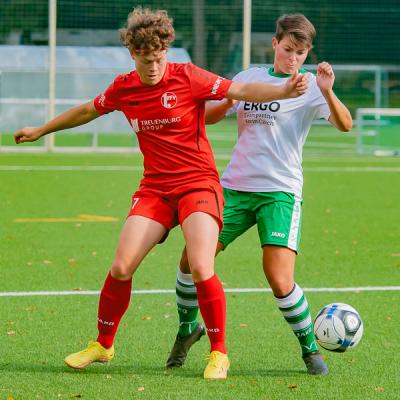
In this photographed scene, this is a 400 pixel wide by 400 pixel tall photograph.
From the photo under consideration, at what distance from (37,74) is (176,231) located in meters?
15.0

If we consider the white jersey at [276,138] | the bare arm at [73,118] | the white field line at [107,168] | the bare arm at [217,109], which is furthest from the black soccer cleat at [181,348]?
the white field line at [107,168]

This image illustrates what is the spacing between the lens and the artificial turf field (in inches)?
228

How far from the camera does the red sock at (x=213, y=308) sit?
230 inches

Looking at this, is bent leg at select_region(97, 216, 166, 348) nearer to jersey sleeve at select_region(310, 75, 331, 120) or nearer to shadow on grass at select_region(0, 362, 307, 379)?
shadow on grass at select_region(0, 362, 307, 379)

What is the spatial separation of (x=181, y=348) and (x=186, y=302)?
0.87 ft

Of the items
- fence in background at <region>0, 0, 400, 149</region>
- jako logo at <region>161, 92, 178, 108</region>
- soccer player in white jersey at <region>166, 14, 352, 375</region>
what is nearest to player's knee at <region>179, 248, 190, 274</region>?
soccer player in white jersey at <region>166, 14, 352, 375</region>

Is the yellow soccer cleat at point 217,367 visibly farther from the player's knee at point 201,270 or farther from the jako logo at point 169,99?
the jako logo at point 169,99

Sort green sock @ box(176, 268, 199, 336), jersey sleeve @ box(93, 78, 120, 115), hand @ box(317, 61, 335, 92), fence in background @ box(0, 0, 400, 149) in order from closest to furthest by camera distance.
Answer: hand @ box(317, 61, 335, 92), jersey sleeve @ box(93, 78, 120, 115), green sock @ box(176, 268, 199, 336), fence in background @ box(0, 0, 400, 149)

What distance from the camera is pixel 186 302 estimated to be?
6.35 metres

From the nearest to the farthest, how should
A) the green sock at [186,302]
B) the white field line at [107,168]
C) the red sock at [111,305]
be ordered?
the red sock at [111,305]
the green sock at [186,302]
the white field line at [107,168]

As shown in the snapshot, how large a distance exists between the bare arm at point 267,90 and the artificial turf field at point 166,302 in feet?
4.93

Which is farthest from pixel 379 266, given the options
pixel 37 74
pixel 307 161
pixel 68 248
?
pixel 37 74

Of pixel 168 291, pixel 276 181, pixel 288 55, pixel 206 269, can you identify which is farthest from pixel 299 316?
pixel 168 291

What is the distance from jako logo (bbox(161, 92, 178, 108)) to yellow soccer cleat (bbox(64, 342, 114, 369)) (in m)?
1.36
